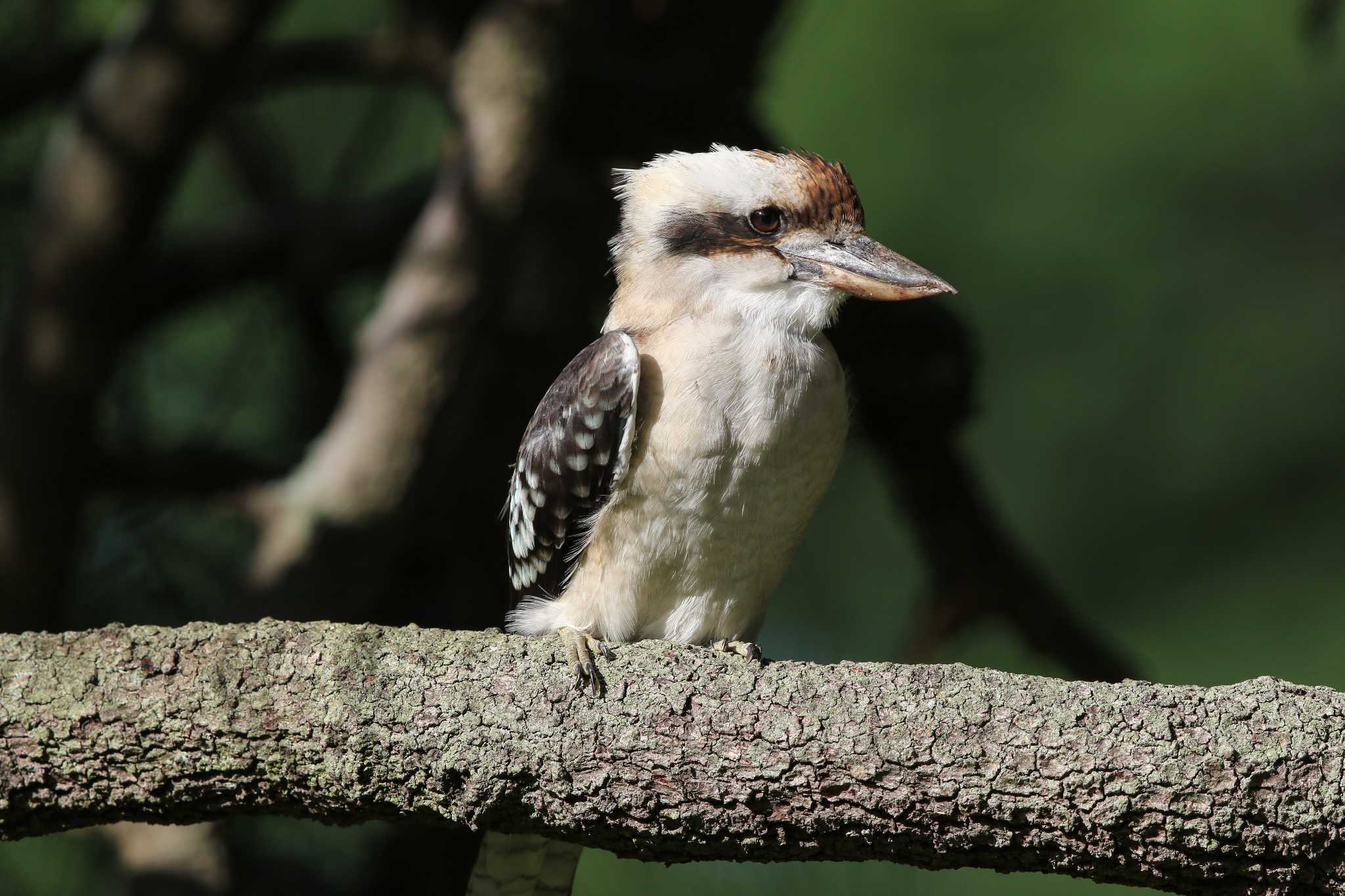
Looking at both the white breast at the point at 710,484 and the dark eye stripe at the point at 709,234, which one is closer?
the white breast at the point at 710,484

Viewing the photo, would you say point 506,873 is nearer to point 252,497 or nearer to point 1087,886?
point 252,497

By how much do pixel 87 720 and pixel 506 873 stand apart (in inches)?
31.7

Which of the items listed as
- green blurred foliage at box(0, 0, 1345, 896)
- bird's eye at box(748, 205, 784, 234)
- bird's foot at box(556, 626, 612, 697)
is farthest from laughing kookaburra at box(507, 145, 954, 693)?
green blurred foliage at box(0, 0, 1345, 896)

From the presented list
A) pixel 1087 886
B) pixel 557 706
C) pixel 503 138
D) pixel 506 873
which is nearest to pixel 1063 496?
pixel 1087 886

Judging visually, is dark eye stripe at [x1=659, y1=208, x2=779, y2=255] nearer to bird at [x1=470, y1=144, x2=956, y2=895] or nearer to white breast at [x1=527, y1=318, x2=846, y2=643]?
bird at [x1=470, y1=144, x2=956, y2=895]

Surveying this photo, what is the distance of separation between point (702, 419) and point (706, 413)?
12mm

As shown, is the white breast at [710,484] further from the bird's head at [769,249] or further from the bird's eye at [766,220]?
the bird's eye at [766,220]

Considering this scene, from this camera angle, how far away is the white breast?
2.20 m

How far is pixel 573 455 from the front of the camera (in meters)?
2.29

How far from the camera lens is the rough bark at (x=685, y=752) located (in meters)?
1.64

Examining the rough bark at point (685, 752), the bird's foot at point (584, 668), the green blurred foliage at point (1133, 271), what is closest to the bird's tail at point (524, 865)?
the rough bark at point (685, 752)

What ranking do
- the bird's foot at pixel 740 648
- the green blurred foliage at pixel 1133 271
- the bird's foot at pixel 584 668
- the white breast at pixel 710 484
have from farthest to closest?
the green blurred foliage at pixel 1133 271, the bird's foot at pixel 740 648, the white breast at pixel 710 484, the bird's foot at pixel 584 668

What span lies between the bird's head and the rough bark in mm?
665

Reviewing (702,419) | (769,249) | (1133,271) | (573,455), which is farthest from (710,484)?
(1133,271)
